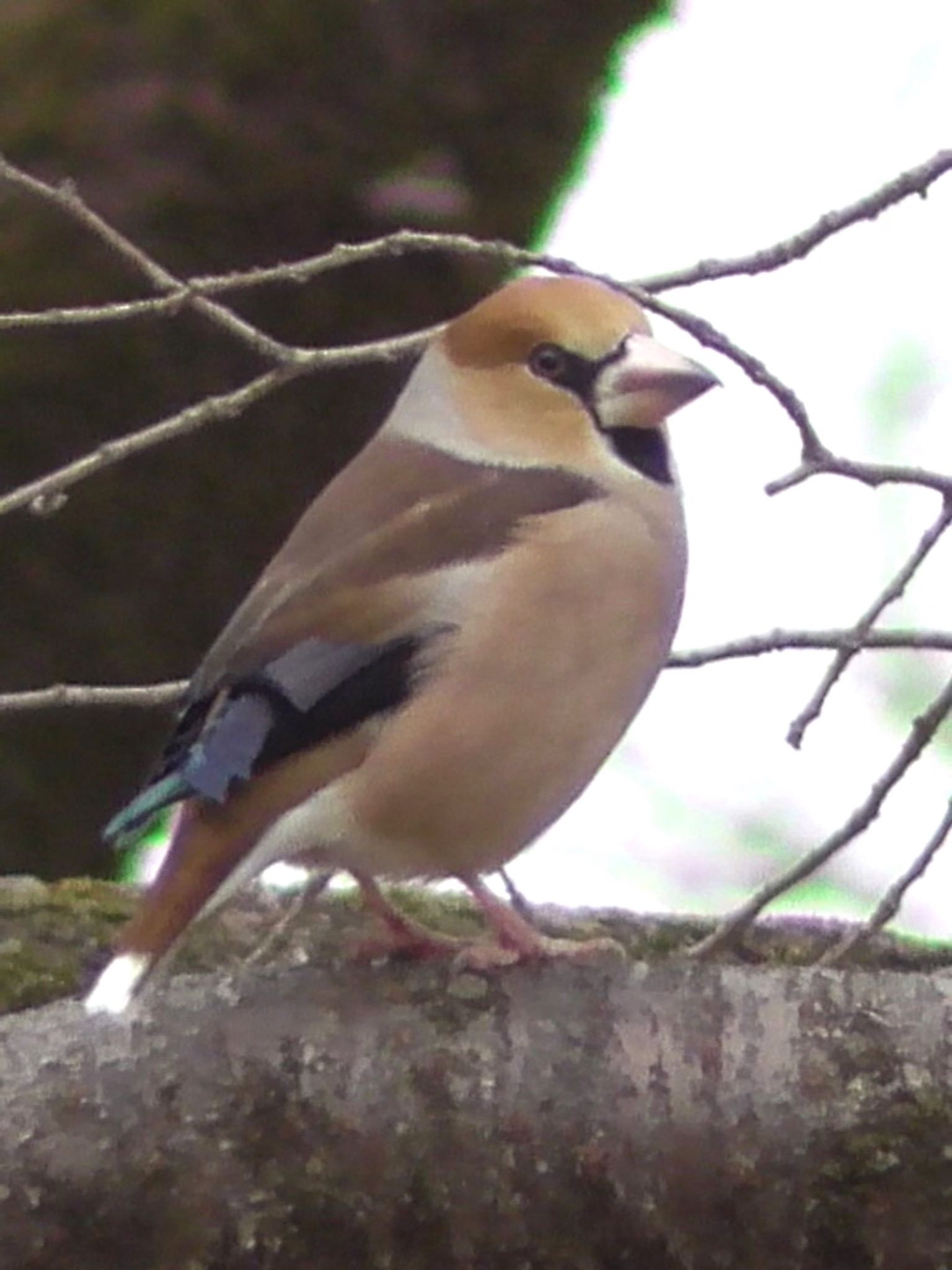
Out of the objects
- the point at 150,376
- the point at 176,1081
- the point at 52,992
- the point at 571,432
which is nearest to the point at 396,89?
the point at 150,376

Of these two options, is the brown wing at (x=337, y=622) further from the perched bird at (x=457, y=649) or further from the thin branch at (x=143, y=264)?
the thin branch at (x=143, y=264)

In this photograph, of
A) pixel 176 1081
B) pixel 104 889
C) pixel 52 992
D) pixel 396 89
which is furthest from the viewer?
pixel 396 89

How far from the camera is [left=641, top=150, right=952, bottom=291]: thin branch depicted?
1.73 meters

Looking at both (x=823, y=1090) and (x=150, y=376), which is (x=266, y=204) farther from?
(x=823, y=1090)

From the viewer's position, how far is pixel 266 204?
244cm

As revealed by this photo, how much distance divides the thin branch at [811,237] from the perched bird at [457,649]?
0.15ft

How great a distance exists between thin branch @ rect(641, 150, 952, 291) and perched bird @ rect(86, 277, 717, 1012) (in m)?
0.05

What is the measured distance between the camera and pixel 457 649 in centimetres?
158

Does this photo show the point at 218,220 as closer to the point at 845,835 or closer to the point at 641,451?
the point at 641,451

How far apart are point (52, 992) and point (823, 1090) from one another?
28.6 inches

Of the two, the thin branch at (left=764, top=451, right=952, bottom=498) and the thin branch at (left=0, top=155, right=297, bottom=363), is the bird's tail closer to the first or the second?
the thin branch at (left=0, top=155, right=297, bottom=363)

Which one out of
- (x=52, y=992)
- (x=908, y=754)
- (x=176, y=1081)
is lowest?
(x=52, y=992)

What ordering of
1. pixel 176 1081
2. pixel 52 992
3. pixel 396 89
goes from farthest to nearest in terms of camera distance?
pixel 396 89
pixel 52 992
pixel 176 1081

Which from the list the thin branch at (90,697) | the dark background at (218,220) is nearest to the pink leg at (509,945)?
the thin branch at (90,697)
